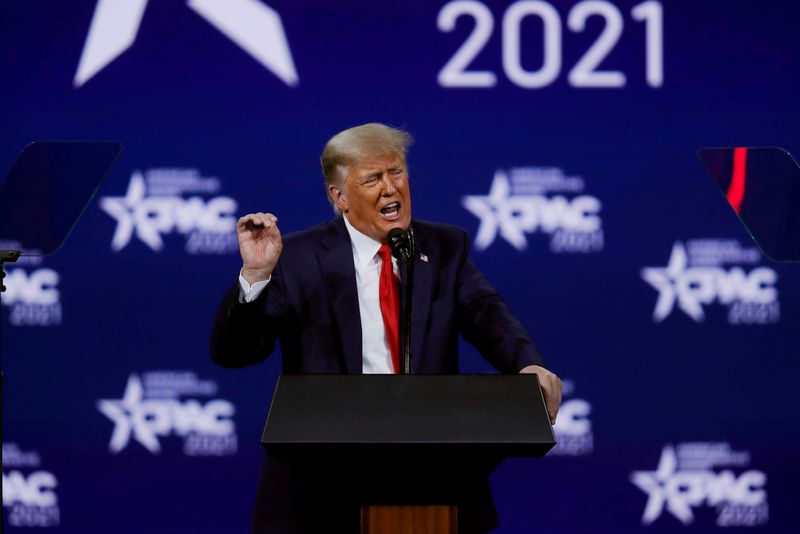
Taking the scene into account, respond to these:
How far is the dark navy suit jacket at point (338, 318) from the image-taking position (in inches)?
94.7

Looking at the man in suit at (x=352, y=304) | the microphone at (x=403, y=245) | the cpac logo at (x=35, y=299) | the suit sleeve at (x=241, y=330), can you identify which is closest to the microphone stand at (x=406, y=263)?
the microphone at (x=403, y=245)

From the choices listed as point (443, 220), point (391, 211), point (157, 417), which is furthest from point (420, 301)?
point (157, 417)

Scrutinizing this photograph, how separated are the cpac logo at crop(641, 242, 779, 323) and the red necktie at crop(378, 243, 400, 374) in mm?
1896

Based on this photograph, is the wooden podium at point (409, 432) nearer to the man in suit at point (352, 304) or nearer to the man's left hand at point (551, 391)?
the man's left hand at point (551, 391)

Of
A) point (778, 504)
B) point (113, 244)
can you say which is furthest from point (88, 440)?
point (778, 504)

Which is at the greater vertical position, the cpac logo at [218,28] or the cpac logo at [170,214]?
the cpac logo at [218,28]

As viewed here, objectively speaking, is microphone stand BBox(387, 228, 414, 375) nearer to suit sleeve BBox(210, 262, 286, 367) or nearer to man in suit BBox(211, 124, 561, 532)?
man in suit BBox(211, 124, 561, 532)

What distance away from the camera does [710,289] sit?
421cm

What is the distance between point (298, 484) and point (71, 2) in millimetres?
2560

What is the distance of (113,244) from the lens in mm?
4234

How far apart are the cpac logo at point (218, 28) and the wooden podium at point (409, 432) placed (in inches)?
102

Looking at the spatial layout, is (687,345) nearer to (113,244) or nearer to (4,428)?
(113,244)

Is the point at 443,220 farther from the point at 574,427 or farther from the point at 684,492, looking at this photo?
the point at 684,492

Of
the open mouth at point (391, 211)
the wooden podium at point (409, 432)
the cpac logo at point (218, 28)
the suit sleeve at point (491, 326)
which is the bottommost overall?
the wooden podium at point (409, 432)
